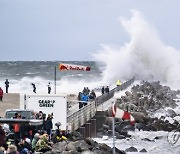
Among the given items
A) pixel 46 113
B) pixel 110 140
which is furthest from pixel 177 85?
pixel 46 113

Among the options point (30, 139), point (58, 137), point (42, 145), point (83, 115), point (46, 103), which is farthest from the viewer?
point (83, 115)

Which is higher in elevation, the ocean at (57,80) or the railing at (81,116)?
the ocean at (57,80)

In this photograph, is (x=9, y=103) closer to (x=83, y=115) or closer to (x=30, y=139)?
(x=83, y=115)

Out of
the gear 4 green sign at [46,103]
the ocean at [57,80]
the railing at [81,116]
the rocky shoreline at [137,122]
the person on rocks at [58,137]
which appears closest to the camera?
the rocky shoreline at [137,122]

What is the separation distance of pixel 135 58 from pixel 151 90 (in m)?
35.5

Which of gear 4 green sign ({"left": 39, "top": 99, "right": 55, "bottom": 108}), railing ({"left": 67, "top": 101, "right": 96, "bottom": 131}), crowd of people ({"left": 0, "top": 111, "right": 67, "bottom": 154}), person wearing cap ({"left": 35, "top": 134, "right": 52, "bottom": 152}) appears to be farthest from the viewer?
railing ({"left": 67, "top": 101, "right": 96, "bottom": 131})

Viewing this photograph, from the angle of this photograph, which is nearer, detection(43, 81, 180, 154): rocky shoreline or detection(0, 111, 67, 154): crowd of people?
detection(0, 111, 67, 154): crowd of people

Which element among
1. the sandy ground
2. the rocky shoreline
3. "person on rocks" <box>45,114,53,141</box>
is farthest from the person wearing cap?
the sandy ground

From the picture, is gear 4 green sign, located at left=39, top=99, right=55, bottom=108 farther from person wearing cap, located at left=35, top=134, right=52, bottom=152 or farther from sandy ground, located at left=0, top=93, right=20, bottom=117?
sandy ground, located at left=0, top=93, right=20, bottom=117

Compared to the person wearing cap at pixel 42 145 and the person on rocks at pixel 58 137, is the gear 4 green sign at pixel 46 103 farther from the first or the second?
the person wearing cap at pixel 42 145

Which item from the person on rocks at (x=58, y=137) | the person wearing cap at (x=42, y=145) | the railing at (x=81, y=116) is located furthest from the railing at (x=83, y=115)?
the person wearing cap at (x=42, y=145)

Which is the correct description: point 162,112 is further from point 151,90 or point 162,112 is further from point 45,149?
point 45,149

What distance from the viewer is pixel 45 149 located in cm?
2050

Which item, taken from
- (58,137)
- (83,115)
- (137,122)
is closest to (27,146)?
(58,137)
